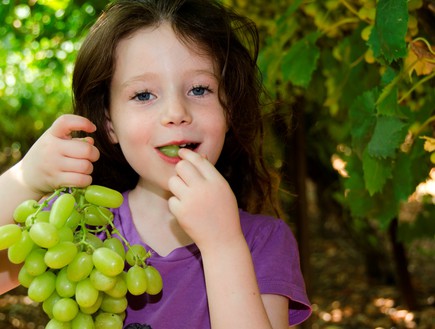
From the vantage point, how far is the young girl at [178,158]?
122 centimetres

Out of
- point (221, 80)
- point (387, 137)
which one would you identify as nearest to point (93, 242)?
point (221, 80)

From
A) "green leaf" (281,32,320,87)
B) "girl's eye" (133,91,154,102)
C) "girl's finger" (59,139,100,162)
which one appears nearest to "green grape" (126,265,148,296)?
"girl's finger" (59,139,100,162)

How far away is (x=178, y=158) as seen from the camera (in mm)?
1305

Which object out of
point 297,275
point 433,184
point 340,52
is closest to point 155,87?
point 297,275

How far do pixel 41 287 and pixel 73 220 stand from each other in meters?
0.12

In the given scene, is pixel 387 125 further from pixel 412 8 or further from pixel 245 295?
pixel 245 295

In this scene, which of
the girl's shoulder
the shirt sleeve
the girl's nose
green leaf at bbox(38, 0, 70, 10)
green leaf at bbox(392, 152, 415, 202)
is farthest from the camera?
green leaf at bbox(38, 0, 70, 10)

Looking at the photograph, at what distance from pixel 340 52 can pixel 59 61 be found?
4.63ft

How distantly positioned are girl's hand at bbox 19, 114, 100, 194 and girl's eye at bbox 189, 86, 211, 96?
0.70ft

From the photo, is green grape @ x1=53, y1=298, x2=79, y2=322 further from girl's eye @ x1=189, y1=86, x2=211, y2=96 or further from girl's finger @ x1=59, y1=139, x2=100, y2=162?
girl's eye @ x1=189, y1=86, x2=211, y2=96

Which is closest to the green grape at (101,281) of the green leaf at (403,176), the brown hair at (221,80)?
the brown hair at (221,80)

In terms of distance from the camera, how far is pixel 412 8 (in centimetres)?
148

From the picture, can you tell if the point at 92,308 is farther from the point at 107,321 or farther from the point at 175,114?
the point at 175,114

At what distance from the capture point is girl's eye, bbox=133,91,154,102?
135 cm
